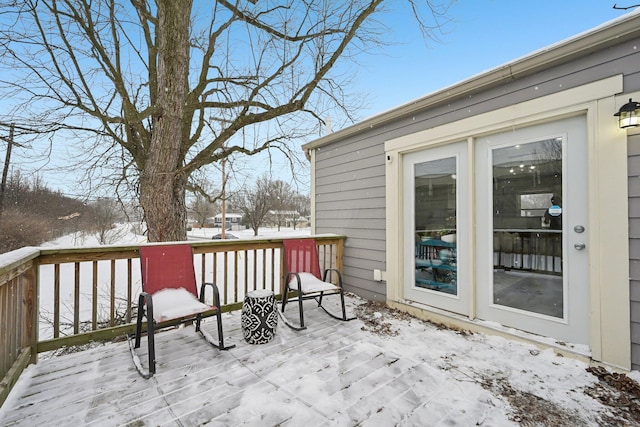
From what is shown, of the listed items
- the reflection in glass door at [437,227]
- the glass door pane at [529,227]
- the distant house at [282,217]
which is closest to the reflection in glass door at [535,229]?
the glass door pane at [529,227]

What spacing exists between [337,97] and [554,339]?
432 cm

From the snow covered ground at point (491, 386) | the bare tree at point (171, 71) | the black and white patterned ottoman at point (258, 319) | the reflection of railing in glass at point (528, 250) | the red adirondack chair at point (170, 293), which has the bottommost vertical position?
the snow covered ground at point (491, 386)

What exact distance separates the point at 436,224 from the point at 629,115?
1780 millimetres

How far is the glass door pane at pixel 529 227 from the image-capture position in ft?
8.11

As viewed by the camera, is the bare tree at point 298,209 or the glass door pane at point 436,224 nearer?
the glass door pane at point 436,224

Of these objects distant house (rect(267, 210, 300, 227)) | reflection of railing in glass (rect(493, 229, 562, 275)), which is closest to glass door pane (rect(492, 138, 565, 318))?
reflection of railing in glass (rect(493, 229, 562, 275))

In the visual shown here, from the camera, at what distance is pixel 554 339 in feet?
8.00

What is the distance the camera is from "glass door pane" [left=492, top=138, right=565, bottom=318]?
8.11 ft

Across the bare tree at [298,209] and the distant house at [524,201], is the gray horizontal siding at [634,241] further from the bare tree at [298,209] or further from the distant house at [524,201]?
the bare tree at [298,209]

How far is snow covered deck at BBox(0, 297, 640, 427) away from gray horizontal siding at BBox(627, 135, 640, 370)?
0.39 m

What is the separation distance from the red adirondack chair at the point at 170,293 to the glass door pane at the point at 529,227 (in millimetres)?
2696

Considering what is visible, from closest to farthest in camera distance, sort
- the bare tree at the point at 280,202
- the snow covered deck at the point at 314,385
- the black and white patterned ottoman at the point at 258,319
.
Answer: the snow covered deck at the point at 314,385 → the black and white patterned ottoman at the point at 258,319 → the bare tree at the point at 280,202

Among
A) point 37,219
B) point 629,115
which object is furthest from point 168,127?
point 37,219

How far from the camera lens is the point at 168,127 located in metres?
4.11
